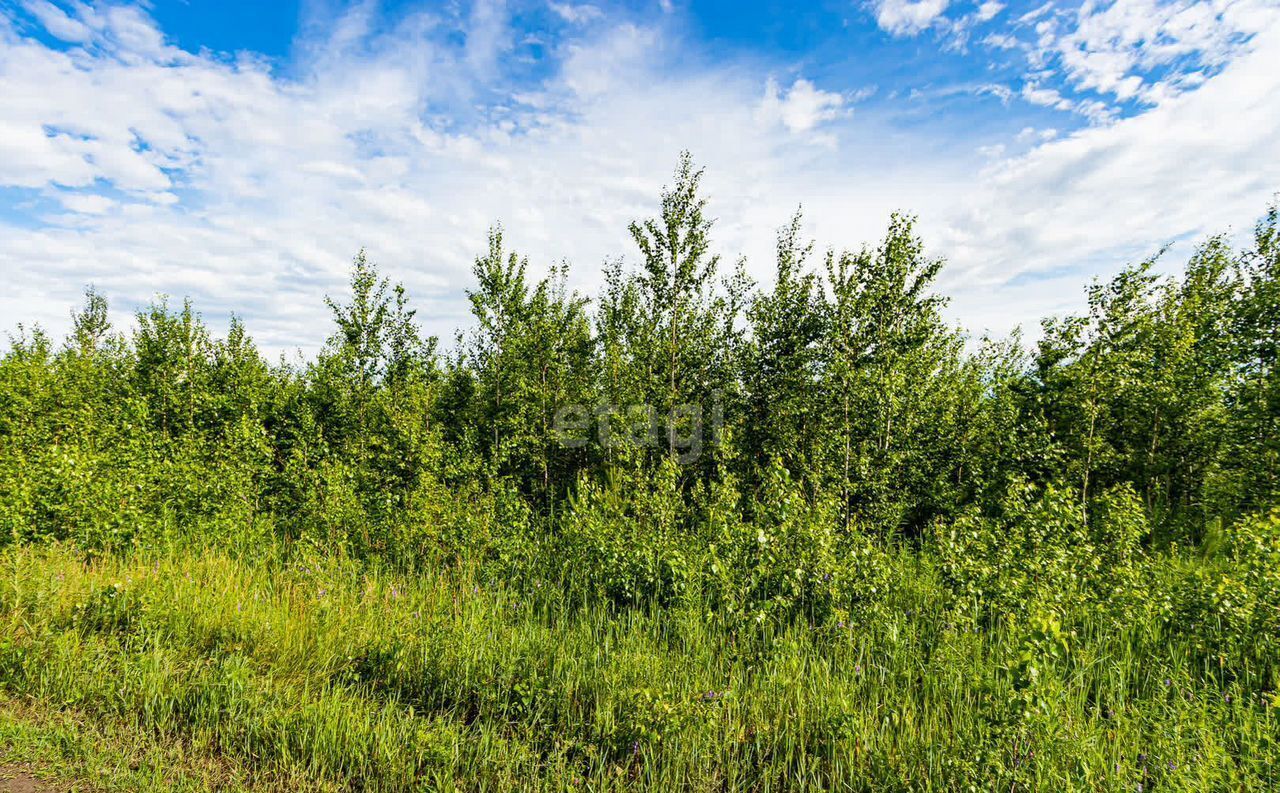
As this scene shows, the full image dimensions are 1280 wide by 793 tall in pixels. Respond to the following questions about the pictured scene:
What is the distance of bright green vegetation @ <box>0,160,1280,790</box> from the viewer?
12.6 ft

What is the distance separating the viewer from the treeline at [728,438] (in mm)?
8055

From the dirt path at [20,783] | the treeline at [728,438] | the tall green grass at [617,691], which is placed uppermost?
the treeline at [728,438]

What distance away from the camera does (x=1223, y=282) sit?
37.6 ft

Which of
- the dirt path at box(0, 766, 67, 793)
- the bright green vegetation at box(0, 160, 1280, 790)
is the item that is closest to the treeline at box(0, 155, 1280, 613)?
the bright green vegetation at box(0, 160, 1280, 790)

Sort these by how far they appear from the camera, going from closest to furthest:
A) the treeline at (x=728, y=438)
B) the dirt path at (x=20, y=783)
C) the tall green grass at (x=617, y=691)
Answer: the dirt path at (x=20, y=783), the tall green grass at (x=617, y=691), the treeline at (x=728, y=438)

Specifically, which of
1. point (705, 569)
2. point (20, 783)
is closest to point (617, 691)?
point (705, 569)

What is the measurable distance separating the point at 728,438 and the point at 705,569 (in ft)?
9.59

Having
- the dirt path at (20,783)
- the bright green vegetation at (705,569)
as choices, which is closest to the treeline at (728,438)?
the bright green vegetation at (705,569)

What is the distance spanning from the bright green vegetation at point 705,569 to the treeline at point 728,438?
8 cm

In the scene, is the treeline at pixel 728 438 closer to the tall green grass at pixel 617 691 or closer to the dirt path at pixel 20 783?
the tall green grass at pixel 617 691

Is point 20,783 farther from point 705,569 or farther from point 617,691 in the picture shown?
point 705,569

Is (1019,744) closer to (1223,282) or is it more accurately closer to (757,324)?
(757,324)

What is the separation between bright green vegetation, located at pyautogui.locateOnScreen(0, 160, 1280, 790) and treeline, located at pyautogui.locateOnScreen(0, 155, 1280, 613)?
84mm

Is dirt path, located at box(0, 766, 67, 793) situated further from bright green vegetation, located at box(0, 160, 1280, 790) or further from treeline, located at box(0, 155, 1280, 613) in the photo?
treeline, located at box(0, 155, 1280, 613)
